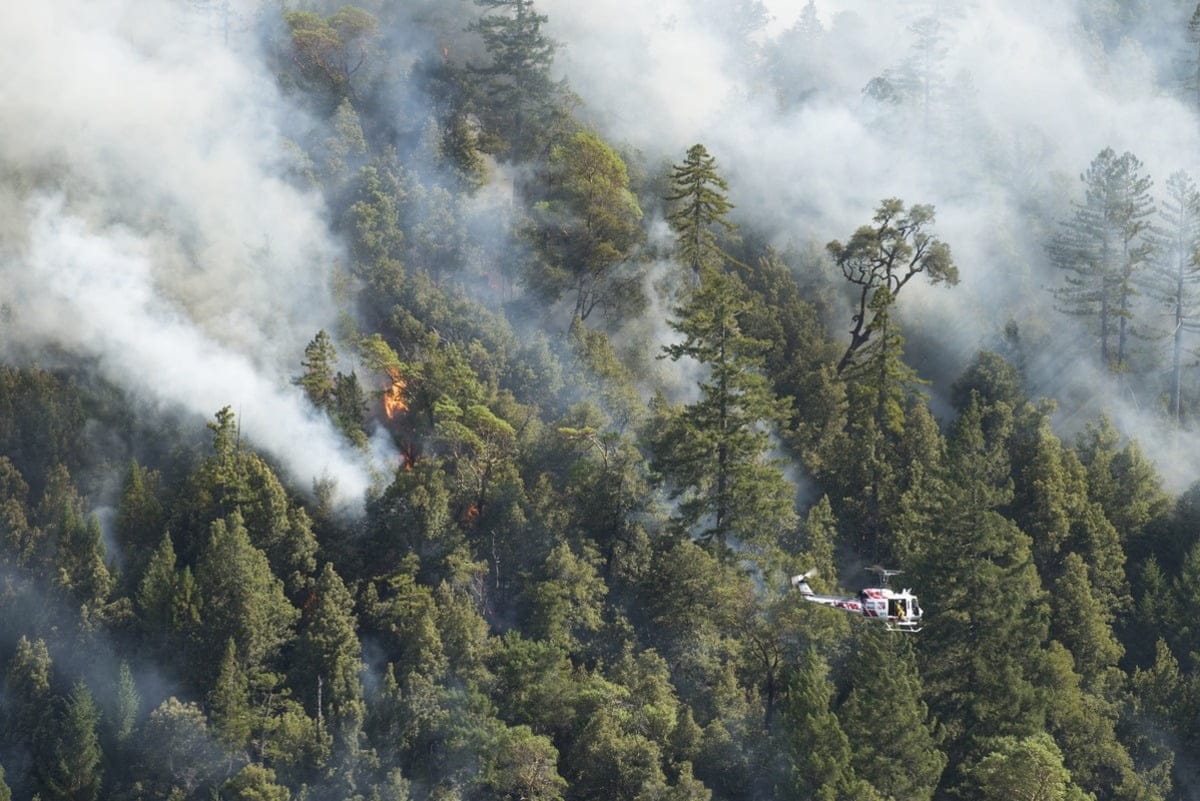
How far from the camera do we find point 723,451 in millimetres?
75062

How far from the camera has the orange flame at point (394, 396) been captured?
260 feet

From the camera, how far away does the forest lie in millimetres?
69062

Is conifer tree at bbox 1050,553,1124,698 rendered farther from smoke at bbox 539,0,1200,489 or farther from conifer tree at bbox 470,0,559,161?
conifer tree at bbox 470,0,559,161

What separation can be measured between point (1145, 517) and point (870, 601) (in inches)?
764

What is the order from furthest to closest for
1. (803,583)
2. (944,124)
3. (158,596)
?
(944,124)
(803,583)
(158,596)

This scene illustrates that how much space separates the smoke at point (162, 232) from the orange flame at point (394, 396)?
3.91 metres

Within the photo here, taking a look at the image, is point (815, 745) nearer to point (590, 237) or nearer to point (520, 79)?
point (590, 237)

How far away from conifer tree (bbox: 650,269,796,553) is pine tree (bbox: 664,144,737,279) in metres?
10.6

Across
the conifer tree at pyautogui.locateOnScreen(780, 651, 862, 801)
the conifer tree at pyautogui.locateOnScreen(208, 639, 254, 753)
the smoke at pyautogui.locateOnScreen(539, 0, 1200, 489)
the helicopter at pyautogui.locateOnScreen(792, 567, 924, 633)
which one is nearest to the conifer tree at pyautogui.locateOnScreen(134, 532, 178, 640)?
the conifer tree at pyautogui.locateOnScreen(208, 639, 254, 753)

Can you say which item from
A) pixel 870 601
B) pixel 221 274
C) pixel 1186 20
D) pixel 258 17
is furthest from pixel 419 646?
pixel 1186 20

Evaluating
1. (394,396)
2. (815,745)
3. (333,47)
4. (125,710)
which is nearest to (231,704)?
(125,710)

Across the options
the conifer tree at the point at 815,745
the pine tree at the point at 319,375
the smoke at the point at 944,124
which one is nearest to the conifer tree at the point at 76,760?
the pine tree at the point at 319,375

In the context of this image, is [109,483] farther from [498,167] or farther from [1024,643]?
[1024,643]

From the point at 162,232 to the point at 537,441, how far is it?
65.9 feet
